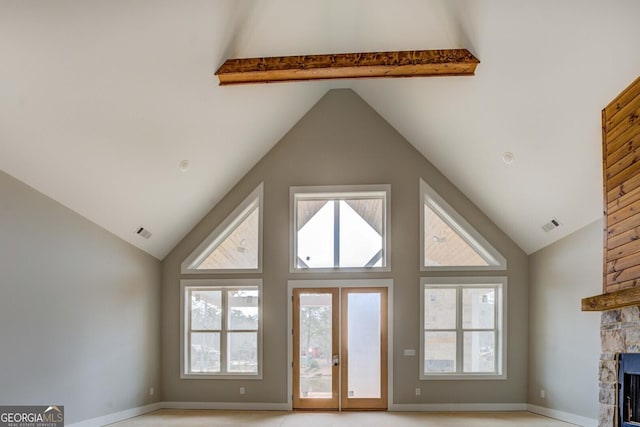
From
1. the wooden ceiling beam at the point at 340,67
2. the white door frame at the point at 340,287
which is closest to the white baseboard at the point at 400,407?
the white door frame at the point at 340,287

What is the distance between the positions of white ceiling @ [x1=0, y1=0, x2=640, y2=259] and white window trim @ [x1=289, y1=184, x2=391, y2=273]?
102cm

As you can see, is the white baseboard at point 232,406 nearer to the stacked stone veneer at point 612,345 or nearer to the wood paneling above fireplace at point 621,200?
the stacked stone veneer at point 612,345

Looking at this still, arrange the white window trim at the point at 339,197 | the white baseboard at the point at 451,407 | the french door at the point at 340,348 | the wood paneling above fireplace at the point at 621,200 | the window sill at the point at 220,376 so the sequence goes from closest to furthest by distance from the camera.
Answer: the wood paneling above fireplace at the point at 621,200 < the white baseboard at the point at 451,407 < the french door at the point at 340,348 < the window sill at the point at 220,376 < the white window trim at the point at 339,197

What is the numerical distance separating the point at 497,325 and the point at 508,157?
3.00 meters

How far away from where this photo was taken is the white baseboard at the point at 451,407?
8031mm

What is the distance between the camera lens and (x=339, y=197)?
8.61 meters

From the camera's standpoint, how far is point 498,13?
503cm

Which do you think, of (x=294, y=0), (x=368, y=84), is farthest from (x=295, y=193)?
(x=294, y=0)

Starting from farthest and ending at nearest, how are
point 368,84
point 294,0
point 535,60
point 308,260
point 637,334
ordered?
point 308,260, point 368,84, point 294,0, point 535,60, point 637,334

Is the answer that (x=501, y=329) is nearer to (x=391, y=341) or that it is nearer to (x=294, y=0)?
(x=391, y=341)

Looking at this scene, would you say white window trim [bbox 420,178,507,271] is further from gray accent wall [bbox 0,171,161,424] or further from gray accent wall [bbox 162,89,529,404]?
→ gray accent wall [bbox 0,171,161,424]

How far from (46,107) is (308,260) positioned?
4.75 meters

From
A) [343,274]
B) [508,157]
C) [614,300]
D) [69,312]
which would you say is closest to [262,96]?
[343,274]

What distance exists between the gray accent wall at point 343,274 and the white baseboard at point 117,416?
345 mm
